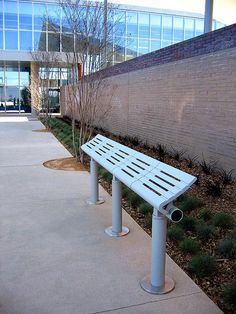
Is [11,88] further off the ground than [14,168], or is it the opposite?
[11,88]

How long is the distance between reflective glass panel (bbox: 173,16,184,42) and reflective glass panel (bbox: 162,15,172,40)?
59cm

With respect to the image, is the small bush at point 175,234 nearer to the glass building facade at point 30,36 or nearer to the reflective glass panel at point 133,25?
the glass building facade at point 30,36

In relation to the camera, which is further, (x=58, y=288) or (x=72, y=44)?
(x=72, y=44)

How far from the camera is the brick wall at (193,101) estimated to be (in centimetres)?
653

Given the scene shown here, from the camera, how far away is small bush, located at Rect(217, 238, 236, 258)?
3.69 m

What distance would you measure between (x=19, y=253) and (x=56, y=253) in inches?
14.9

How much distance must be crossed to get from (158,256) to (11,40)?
3016 cm

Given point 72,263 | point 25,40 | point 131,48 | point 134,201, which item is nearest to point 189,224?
point 134,201

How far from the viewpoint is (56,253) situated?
3.79 meters

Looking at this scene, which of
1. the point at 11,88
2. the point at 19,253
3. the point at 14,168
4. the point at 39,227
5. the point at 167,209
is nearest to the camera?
the point at 167,209

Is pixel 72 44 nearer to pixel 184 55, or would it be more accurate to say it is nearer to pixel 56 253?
pixel 184 55

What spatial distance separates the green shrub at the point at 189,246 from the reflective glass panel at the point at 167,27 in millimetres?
34340

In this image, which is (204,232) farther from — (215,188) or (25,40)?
(25,40)

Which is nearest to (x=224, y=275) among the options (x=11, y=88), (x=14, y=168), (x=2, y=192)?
(x=2, y=192)
